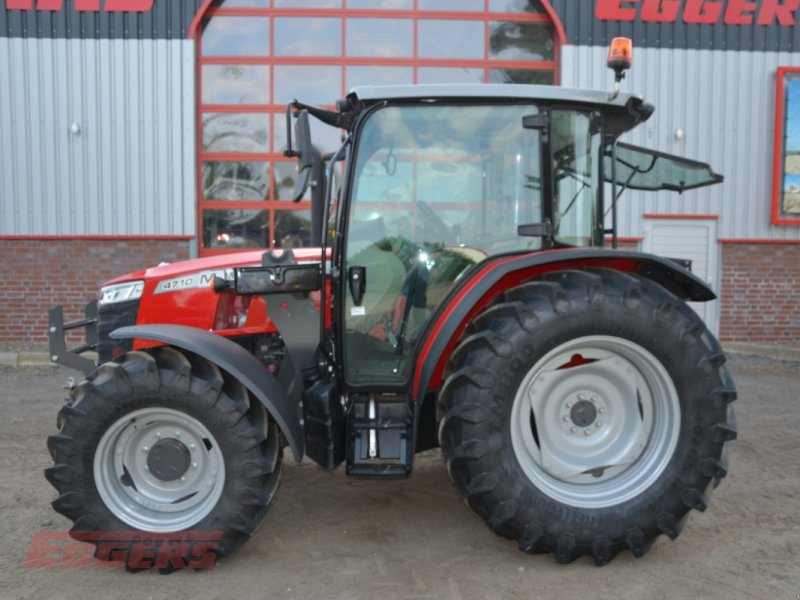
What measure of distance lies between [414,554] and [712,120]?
888cm

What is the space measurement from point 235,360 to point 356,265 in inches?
27.5

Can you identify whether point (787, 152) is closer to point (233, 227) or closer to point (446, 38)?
point (446, 38)

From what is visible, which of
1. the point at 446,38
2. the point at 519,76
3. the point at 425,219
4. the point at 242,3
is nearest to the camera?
the point at 425,219

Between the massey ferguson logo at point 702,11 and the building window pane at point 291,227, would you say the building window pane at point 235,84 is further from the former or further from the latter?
the massey ferguson logo at point 702,11

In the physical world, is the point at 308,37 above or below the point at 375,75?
above

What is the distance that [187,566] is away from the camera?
2834mm

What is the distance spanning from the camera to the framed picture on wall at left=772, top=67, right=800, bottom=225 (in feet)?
31.4

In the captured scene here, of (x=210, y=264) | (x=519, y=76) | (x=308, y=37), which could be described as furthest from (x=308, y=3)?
(x=210, y=264)

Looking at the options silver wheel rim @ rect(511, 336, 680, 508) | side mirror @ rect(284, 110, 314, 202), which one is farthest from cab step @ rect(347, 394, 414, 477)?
side mirror @ rect(284, 110, 314, 202)

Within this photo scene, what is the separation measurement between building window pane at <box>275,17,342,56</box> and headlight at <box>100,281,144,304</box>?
691 cm

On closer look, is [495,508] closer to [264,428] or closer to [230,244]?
[264,428]

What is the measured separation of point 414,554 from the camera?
9.96 ft

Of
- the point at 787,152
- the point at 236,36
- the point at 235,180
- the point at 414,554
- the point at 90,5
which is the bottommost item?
the point at 414,554

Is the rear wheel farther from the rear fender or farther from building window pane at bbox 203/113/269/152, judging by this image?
building window pane at bbox 203/113/269/152
